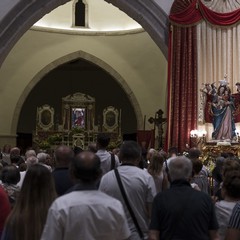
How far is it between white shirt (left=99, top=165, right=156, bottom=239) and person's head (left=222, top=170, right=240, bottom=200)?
2.00ft

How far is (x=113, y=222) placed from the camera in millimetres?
3402

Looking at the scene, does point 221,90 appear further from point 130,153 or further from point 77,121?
point 77,121

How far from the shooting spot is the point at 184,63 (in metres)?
14.6

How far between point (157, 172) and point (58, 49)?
55.8 feet

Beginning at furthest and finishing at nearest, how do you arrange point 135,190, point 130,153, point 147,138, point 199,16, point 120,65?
point 120,65, point 147,138, point 199,16, point 130,153, point 135,190

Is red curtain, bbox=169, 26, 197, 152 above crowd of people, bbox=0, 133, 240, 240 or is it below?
above

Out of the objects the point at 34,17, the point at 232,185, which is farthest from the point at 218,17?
the point at 232,185

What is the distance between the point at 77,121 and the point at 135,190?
60.1ft

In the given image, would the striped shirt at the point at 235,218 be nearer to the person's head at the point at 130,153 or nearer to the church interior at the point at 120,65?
the person's head at the point at 130,153

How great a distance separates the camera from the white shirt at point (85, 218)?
10.8 ft

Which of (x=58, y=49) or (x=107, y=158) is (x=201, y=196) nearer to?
(x=107, y=158)

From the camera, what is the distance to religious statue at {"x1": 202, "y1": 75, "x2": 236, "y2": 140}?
13.7 meters

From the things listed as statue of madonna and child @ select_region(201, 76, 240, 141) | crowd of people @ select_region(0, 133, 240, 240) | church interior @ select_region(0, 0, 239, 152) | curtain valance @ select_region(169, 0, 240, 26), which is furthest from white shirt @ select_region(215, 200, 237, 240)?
curtain valance @ select_region(169, 0, 240, 26)

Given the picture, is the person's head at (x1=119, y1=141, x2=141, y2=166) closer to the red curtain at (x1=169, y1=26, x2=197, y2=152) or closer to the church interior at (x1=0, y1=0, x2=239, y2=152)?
the church interior at (x1=0, y1=0, x2=239, y2=152)
